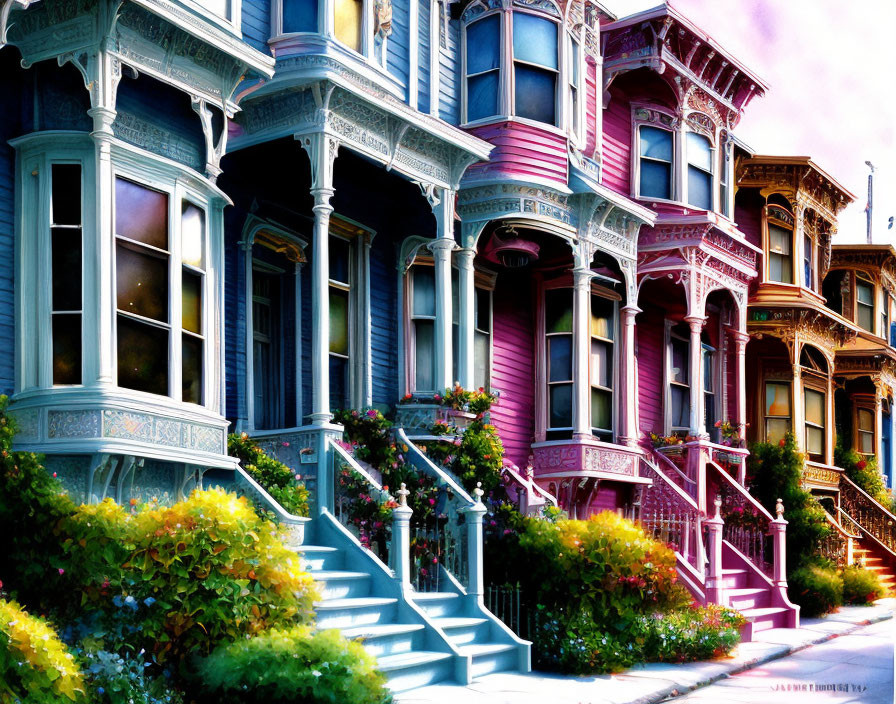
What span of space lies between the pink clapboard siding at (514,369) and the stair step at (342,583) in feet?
22.5

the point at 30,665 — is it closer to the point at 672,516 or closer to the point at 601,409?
the point at 672,516

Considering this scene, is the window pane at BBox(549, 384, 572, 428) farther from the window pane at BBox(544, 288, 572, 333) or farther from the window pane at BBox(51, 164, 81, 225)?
the window pane at BBox(51, 164, 81, 225)

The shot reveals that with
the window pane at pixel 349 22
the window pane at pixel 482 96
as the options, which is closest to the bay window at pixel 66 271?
the window pane at pixel 349 22

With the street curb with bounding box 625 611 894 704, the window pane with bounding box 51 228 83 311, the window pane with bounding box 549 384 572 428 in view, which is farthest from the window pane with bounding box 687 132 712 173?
the window pane with bounding box 51 228 83 311

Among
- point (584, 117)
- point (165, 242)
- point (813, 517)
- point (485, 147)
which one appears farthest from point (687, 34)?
point (165, 242)

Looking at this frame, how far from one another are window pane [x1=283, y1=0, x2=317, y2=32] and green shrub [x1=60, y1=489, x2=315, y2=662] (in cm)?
730

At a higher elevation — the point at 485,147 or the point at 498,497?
the point at 485,147

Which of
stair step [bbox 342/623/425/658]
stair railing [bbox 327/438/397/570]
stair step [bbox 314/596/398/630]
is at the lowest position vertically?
stair step [bbox 342/623/425/658]

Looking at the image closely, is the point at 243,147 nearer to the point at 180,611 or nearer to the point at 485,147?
the point at 485,147

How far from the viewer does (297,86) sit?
1457 centimetres

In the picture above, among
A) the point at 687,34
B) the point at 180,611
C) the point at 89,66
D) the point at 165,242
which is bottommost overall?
the point at 180,611

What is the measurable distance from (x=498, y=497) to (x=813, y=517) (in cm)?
898

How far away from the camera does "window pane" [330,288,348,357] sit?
55.7 feet

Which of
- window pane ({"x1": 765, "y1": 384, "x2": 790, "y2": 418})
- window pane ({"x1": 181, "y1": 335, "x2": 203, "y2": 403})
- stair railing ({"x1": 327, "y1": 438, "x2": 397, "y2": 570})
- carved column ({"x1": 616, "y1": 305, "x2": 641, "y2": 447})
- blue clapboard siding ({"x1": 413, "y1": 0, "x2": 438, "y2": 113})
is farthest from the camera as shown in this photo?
window pane ({"x1": 765, "y1": 384, "x2": 790, "y2": 418})
